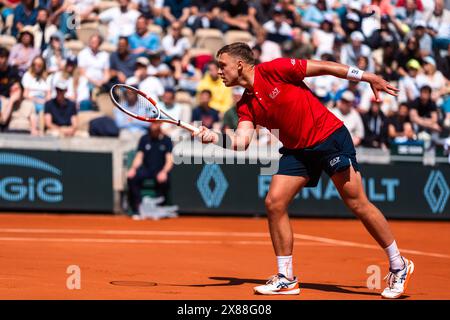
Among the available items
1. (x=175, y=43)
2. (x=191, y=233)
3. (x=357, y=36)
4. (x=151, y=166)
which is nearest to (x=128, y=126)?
(x=151, y=166)

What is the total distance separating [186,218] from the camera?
1764 centimetres

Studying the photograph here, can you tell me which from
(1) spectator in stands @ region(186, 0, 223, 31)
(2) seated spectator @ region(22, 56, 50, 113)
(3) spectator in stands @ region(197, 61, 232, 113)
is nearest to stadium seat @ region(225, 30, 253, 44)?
(1) spectator in stands @ region(186, 0, 223, 31)

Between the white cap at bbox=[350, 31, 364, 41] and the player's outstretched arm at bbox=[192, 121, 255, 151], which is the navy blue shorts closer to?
the player's outstretched arm at bbox=[192, 121, 255, 151]

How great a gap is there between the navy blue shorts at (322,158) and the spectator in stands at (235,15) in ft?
42.9

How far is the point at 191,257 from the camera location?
1172 cm

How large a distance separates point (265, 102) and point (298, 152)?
1.76 ft

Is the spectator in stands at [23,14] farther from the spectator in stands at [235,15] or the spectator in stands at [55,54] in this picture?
the spectator in stands at [235,15]

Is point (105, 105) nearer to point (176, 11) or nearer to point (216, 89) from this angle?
point (216, 89)

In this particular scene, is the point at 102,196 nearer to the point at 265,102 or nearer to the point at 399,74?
the point at 399,74

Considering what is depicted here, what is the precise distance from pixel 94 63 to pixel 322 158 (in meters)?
11.0

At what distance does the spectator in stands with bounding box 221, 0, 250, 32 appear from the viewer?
2156 cm

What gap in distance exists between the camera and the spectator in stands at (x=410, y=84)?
20438 mm

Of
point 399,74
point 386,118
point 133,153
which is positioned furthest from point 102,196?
point 399,74
